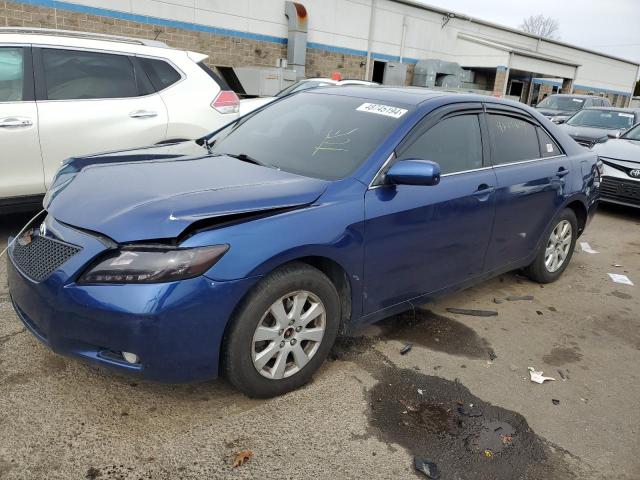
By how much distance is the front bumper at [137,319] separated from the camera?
2406mm

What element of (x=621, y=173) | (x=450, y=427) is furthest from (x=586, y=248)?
(x=450, y=427)

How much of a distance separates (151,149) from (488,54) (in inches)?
1042

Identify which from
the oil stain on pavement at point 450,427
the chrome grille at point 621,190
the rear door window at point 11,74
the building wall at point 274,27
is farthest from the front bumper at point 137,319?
the building wall at point 274,27

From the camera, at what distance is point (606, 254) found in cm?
639

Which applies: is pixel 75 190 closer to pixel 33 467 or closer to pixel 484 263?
pixel 33 467

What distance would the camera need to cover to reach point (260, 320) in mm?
2695

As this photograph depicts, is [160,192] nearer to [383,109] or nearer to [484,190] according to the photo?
[383,109]

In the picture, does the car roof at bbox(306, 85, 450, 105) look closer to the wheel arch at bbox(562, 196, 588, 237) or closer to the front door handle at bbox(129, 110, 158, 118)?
the wheel arch at bbox(562, 196, 588, 237)

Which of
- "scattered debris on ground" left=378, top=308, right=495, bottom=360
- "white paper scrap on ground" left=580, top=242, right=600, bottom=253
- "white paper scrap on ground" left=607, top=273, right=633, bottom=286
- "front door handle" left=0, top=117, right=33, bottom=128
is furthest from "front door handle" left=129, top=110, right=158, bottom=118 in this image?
"white paper scrap on ground" left=580, top=242, right=600, bottom=253

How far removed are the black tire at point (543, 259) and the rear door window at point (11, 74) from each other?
485 cm

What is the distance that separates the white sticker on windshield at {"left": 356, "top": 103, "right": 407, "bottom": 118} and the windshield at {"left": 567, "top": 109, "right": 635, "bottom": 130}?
9.79 meters

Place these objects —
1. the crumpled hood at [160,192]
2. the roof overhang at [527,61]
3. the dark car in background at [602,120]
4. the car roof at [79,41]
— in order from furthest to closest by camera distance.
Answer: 1. the roof overhang at [527,61]
2. the dark car in background at [602,120]
3. the car roof at [79,41]
4. the crumpled hood at [160,192]

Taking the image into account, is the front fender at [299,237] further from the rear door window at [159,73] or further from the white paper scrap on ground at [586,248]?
the white paper scrap on ground at [586,248]

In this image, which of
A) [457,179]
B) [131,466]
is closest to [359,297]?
[457,179]
